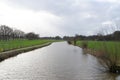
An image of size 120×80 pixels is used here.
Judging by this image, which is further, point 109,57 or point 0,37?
point 0,37

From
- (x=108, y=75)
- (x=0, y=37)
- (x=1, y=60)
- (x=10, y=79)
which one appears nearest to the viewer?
(x=10, y=79)

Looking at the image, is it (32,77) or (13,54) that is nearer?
(32,77)

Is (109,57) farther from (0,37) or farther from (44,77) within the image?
(0,37)

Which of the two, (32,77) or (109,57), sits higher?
(109,57)

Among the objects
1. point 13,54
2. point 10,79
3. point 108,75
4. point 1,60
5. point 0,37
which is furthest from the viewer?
point 0,37

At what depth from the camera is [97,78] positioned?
806 inches

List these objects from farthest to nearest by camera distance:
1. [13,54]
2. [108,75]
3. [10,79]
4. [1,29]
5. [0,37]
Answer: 1. [1,29]
2. [0,37]
3. [13,54]
4. [108,75]
5. [10,79]

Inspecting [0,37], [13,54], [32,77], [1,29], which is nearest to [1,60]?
[13,54]

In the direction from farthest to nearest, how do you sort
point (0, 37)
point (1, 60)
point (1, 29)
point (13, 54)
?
point (1, 29) → point (0, 37) → point (13, 54) → point (1, 60)

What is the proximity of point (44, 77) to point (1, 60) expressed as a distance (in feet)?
49.1

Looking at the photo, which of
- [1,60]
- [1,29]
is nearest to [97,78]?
[1,60]

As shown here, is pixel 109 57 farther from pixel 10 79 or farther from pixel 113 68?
pixel 10 79

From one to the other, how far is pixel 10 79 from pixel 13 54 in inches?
911

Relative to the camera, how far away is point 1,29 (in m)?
115
